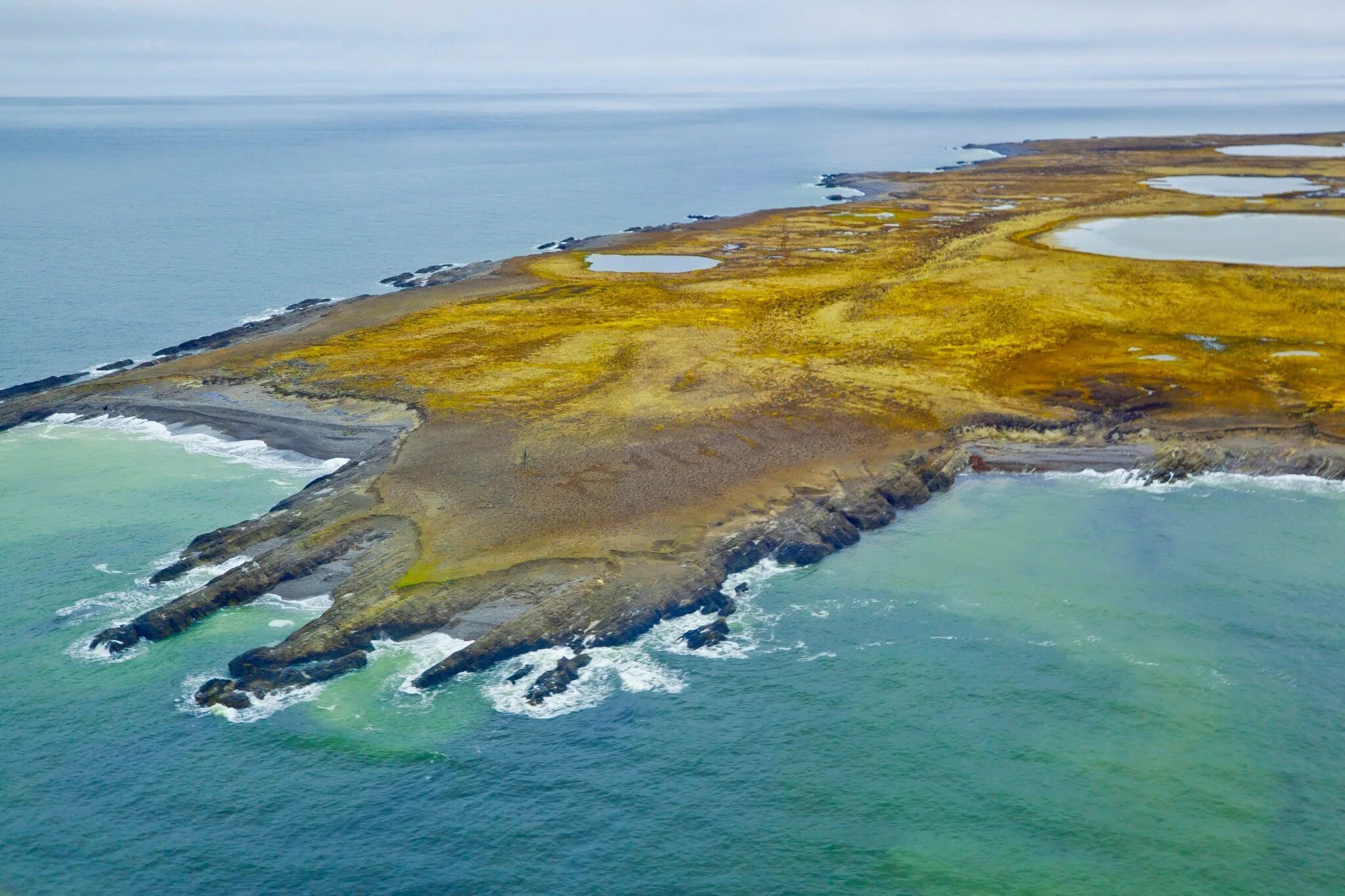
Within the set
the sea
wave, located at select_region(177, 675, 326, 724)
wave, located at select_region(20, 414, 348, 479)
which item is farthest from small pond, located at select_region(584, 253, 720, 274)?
wave, located at select_region(177, 675, 326, 724)

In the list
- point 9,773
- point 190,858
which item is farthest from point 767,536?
point 9,773

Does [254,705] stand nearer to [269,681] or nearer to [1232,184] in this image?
[269,681]

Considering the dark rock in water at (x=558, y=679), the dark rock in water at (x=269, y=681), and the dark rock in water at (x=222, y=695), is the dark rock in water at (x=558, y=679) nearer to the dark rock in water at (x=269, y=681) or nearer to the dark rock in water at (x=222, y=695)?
the dark rock in water at (x=269, y=681)

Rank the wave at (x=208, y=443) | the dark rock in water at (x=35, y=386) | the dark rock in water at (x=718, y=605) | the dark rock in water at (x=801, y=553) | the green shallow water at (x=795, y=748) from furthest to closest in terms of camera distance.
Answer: the dark rock in water at (x=35, y=386)
the wave at (x=208, y=443)
the dark rock in water at (x=801, y=553)
the dark rock in water at (x=718, y=605)
the green shallow water at (x=795, y=748)

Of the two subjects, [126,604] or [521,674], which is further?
[126,604]

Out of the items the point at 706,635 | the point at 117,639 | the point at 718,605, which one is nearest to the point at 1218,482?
the point at 718,605

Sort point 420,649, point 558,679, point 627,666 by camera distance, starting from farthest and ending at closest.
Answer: point 420,649, point 627,666, point 558,679

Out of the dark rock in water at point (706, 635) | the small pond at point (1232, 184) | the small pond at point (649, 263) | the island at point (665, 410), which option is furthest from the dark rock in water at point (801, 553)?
the small pond at point (1232, 184)

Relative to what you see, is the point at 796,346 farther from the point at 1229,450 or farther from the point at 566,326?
the point at 1229,450
